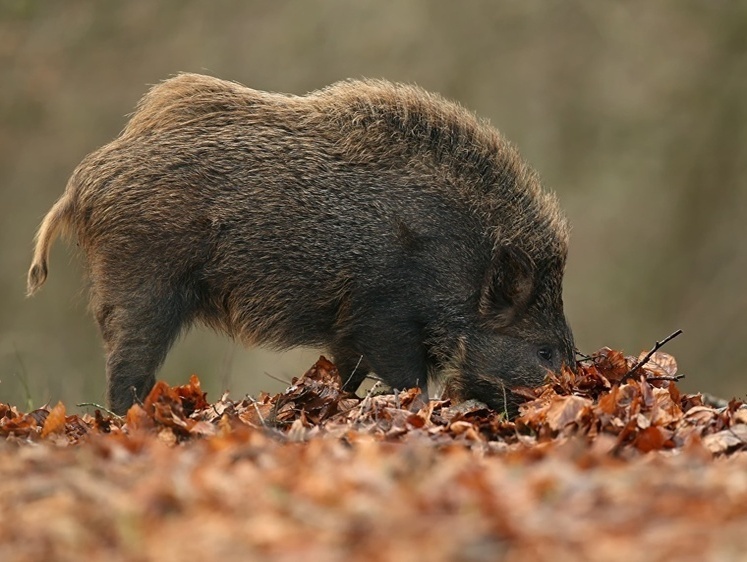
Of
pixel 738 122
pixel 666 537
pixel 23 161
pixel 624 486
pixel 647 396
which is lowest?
pixel 666 537

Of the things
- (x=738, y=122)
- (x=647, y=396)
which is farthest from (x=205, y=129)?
(x=738, y=122)

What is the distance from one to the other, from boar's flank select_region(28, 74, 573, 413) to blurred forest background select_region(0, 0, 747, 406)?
9.08m

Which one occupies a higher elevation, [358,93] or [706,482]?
[358,93]

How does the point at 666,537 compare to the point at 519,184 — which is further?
the point at 519,184

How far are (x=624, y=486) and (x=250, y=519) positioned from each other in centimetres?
101

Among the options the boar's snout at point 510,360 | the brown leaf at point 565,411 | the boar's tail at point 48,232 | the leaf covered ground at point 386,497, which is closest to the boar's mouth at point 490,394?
the boar's snout at point 510,360

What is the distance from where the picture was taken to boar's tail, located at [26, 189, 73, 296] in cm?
670

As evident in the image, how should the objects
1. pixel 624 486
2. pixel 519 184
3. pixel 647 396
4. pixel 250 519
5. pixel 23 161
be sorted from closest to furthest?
pixel 250 519 → pixel 624 486 → pixel 647 396 → pixel 519 184 → pixel 23 161

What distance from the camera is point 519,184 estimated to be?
6.92m

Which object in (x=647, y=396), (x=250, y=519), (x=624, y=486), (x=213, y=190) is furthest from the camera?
(x=213, y=190)

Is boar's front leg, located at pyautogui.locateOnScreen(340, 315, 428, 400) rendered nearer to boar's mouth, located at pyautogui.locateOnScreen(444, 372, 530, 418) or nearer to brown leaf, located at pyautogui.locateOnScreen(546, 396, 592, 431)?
boar's mouth, located at pyautogui.locateOnScreen(444, 372, 530, 418)

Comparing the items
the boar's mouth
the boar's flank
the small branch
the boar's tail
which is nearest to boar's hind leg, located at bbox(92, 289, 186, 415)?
the boar's flank

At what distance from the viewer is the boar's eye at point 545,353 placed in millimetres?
6848

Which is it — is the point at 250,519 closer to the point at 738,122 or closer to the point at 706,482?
the point at 706,482
